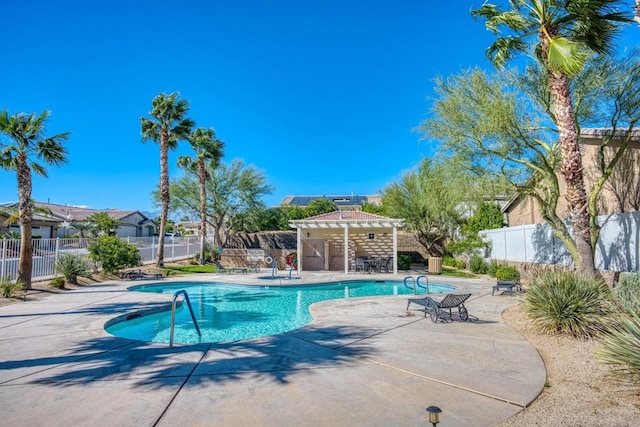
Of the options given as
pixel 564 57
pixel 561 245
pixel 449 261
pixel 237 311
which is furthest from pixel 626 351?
pixel 449 261

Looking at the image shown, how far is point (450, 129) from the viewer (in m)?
12.4

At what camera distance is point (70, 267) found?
1438 cm

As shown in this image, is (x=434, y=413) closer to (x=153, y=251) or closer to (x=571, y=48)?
(x=571, y=48)

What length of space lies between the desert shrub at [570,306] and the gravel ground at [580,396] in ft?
2.19

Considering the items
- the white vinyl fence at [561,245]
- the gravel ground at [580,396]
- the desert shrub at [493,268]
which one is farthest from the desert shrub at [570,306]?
the desert shrub at [493,268]

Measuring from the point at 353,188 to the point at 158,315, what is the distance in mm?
72354

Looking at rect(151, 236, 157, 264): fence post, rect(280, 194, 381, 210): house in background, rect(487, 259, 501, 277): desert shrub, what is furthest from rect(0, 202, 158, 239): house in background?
rect(487, 259, 501, 277): desert shrub

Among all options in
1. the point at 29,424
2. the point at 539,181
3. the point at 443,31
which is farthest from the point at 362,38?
the point at 29,424

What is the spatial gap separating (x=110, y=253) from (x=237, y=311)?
9.51m

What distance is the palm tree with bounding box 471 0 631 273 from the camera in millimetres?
8297

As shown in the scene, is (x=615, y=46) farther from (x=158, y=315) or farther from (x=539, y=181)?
(x=158, y=315)

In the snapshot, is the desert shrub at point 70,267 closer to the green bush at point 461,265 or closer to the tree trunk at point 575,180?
the tree trunk at point 575,180

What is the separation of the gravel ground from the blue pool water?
19.0 ft

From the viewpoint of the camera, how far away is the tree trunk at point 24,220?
11875 mm
